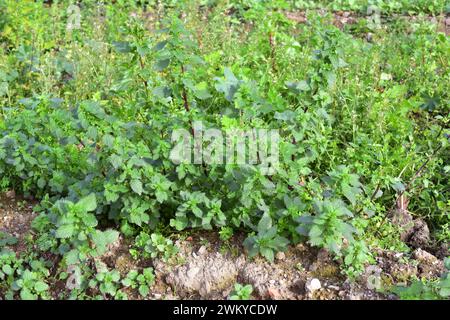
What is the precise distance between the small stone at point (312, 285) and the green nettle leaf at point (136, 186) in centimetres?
97

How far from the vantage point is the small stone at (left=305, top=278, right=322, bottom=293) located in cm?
339

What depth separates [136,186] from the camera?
3400 mm

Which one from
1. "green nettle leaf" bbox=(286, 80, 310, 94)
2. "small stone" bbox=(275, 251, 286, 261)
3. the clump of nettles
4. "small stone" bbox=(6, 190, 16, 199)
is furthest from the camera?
"small stone" bbox=(6, 190, 16, 199)

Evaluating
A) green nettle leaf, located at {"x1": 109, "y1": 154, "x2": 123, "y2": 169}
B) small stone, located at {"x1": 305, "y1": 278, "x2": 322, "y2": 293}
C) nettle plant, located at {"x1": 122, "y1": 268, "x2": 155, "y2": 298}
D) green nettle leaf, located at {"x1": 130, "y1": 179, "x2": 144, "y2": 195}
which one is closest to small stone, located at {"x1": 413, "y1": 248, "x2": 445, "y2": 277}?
small stone, located at {"x1": 305, "y1": 278, "x2": 322, "y2": 293}

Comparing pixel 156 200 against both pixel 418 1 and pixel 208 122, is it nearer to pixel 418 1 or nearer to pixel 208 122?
pixel 208 122

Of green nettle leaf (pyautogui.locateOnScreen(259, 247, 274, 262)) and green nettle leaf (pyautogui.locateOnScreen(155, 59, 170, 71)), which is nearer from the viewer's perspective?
green nettle leaf (pyautogui.locateOnScreen(259, 247, 274, 262))

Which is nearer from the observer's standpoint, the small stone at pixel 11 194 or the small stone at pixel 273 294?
the small stone at pixel 273 294

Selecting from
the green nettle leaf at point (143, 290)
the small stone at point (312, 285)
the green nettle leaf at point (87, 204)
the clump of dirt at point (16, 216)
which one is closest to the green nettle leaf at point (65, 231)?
the green nettle leaf at point (87, 204)

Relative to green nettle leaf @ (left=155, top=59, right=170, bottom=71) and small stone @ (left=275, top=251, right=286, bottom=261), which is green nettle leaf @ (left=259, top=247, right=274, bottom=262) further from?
green nettle leaf @ (left=155, top=59, right=170, bottom=71)

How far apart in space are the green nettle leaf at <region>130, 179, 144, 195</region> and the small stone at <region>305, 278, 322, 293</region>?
97 centimetres

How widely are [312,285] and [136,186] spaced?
1.02 metres

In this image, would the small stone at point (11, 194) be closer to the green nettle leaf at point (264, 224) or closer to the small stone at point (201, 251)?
the small stone at point (201, 251)

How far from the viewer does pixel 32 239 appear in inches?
148

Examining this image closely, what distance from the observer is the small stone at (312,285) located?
339 centimetres
